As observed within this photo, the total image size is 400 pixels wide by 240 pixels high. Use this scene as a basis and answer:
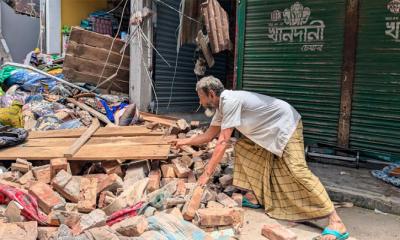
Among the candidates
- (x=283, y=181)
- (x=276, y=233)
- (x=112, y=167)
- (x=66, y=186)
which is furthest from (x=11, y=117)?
(x=276, y=233)

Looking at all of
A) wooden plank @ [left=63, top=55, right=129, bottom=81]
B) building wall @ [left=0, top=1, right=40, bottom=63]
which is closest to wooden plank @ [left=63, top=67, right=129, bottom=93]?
wooden plank @ [left=63, top=55, right=129, bottom=81]

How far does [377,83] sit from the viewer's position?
4676 millimetres

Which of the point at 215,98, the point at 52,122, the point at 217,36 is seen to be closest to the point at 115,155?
the point at 215,98

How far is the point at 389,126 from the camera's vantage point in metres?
4.62

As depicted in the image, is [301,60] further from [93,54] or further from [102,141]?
[93,54]

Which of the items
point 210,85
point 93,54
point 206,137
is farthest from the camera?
point 93,54

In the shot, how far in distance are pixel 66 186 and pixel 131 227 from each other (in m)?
1.08

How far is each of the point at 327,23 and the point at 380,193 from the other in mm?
2376

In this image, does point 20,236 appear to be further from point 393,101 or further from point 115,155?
point 393,101

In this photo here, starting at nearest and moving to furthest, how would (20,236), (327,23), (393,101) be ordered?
(20,236) → (393,101) → (327,23)

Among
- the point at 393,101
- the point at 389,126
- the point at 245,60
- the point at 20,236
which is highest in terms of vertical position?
the point at 245,60

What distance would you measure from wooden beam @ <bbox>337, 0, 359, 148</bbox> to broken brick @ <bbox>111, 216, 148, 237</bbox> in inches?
124

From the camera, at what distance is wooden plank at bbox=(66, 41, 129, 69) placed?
7.01 m

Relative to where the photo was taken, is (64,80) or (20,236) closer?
(20,236)
